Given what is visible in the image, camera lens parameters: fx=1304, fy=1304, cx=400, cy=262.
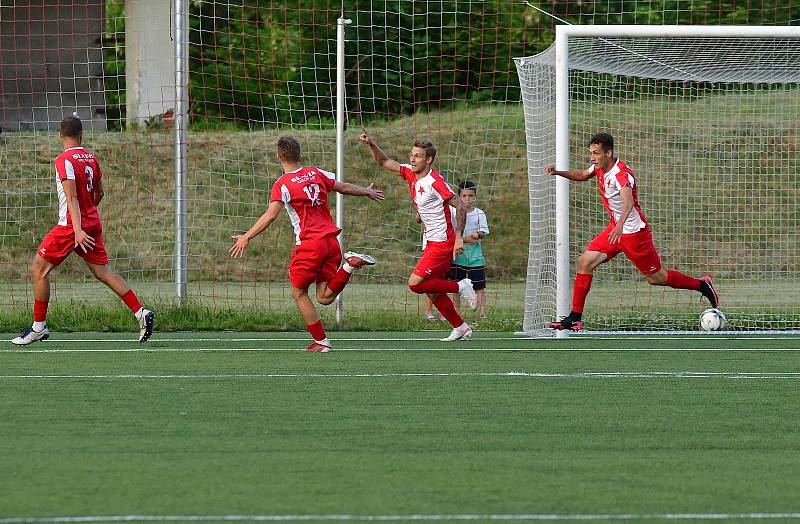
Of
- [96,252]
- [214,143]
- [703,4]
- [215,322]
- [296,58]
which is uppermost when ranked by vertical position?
[703,4]

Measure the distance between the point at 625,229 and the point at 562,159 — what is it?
90 centimetres

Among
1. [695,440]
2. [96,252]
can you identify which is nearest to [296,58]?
[96,252]

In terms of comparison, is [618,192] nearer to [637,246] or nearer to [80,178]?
[637,246]

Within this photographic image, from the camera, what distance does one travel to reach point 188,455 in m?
5.72

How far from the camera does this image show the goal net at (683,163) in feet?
40.3

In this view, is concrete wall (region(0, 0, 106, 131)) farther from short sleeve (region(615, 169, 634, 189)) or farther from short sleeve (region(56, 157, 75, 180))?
short sleeve (region(615, 169, 634, 189))

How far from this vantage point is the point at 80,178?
35.3ft

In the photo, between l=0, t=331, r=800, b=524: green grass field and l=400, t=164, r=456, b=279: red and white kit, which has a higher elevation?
l=400, t=164, r=456, b=279: red and white kit

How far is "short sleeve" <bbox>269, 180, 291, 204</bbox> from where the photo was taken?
33.8 feet

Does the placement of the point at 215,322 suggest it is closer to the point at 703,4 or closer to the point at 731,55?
the point at 731,55

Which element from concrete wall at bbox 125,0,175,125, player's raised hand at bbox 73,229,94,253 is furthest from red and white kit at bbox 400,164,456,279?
concrete wall at bbox 125,0,175,125

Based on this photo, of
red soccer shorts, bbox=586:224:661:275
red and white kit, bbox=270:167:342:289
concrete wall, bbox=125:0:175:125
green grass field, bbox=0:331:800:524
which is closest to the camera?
green grass field, bbox=0:331:800:524

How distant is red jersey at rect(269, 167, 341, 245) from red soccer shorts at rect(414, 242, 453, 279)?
104 centimetres

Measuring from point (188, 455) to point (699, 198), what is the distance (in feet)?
42.2
